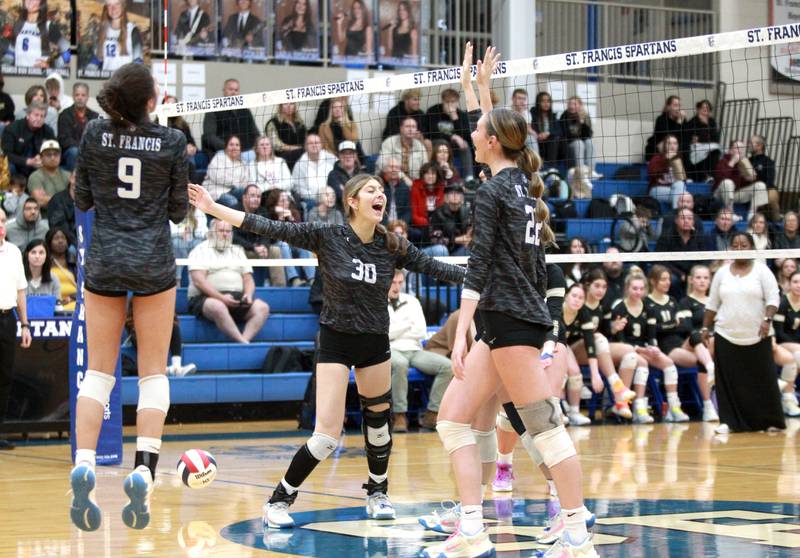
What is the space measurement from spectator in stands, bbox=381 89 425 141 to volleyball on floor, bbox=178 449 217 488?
10.5 metres

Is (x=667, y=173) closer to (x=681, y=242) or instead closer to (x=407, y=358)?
(x=681, y=242)

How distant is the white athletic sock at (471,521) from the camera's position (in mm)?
5410

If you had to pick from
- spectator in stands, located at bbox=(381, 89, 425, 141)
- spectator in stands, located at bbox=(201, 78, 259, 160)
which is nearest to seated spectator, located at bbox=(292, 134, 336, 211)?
spectator in stands, located at bbox=(201, 78, 259, 160)

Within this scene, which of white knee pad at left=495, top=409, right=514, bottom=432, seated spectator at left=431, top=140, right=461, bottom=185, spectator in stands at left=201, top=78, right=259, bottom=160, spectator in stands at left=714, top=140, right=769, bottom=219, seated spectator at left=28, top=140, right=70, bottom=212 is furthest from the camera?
spectator in stands at left=714, top=140, right=769, bottom=219

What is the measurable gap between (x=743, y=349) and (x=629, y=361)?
142 cm

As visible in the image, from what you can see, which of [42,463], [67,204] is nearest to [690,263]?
[67,204]

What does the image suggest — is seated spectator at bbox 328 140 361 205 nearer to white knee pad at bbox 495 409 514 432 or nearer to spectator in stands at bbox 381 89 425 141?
spectator in stands at bbox 381 89 425 141

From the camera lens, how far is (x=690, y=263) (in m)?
15.8

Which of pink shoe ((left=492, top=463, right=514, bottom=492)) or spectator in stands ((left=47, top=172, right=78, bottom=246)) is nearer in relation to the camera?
pink shoe ((left=492, top=463, right=514, bottom=492))

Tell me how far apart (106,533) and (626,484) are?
357 cm

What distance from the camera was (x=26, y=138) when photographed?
1441 cm

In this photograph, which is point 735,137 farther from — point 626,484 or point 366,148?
point 626,484

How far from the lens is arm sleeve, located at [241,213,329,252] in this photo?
20.7 ft

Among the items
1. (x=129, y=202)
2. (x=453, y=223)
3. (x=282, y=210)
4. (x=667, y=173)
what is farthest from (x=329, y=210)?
(x=129, y=202)
